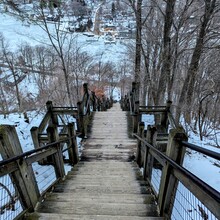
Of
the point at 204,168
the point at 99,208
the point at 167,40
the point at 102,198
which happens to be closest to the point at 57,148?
the point at 102,198

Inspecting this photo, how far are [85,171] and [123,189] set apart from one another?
1.42 metres

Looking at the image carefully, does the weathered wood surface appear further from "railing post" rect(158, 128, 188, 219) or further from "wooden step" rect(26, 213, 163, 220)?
"railing post" rect(158, 128, 188, 219)

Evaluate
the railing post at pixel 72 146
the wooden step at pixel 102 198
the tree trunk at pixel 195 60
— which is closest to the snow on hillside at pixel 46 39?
the tree trunk at pixel 195 60

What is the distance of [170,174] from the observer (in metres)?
2.11

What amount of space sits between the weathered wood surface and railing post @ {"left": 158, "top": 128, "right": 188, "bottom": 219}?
0.20 metres

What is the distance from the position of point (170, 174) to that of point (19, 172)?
6.10ft

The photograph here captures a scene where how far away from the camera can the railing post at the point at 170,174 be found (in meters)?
1.98

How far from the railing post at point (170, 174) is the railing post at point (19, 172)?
1.75m

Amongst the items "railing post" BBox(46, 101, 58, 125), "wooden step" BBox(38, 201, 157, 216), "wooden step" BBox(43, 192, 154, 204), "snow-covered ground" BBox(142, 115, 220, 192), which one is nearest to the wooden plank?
"wooden step" BBox(38, 201, 157, 216)

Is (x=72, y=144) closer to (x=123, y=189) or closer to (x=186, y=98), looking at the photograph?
(x=123, y=189)

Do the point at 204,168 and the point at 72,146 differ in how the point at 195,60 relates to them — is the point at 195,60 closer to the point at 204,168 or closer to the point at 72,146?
the point at 204,168

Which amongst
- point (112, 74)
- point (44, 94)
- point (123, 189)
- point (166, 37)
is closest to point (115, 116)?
point (166, 37)

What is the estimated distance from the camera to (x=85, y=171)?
4.29 metres

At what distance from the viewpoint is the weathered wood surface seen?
2295 mm
